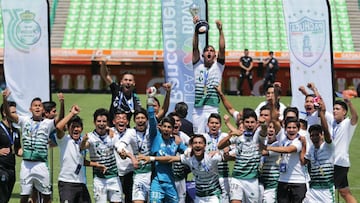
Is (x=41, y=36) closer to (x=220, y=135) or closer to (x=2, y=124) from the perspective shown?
(x=2, y=124)

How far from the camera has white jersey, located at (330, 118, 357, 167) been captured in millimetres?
13586

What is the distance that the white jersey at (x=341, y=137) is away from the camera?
13.6 meters

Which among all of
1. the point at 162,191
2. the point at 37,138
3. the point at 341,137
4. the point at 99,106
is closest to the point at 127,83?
the point at 37,138

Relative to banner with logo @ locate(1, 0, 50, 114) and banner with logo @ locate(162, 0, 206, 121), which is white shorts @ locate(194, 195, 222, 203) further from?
banner with logo @ locate(162, 0, 206, 121)

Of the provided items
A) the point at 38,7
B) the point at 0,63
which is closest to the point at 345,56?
the point at 0,63

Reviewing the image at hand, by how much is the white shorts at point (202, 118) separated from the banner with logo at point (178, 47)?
9.82 ft

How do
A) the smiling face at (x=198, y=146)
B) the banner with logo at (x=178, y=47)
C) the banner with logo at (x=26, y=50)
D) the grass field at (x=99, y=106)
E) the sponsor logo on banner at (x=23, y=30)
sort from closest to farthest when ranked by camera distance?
the smiling face at (x=198, y=146), the banner with logo at (x=26, y=50), the sponsor logo on banner at (x=23, y=30), the grass field at (x=99, y=106), the banner with logo at (x=178, y=47)

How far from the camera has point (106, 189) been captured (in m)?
13.0

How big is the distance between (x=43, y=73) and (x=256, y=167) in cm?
451

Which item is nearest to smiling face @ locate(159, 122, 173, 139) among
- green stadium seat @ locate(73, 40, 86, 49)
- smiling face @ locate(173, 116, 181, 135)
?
smiling face @ locate(173, 116, 181, 135)

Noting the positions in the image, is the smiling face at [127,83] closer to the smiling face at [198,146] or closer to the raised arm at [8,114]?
the raised arm at [8,114]

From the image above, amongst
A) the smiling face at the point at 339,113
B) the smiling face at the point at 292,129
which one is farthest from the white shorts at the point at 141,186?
the smiling face at the point at 339,113

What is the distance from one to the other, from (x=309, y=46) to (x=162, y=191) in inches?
192

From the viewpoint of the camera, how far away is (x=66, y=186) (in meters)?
13.0
